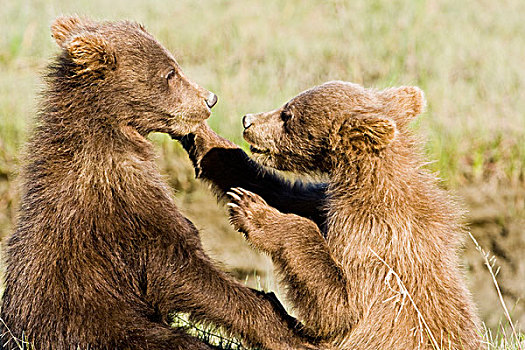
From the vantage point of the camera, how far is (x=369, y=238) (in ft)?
17.3

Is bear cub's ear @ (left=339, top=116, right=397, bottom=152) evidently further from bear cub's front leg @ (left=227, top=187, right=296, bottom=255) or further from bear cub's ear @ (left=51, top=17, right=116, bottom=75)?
bear cub's ear @ (left=51, top=17, right=116, bottom=75)

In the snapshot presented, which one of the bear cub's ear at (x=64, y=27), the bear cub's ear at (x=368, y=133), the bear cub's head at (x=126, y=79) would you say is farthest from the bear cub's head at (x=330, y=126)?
the bear cub's ear at (x=64, y=27)

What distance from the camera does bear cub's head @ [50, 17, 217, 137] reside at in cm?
510

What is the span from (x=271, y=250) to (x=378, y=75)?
6.96 metres

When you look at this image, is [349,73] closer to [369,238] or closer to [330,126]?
[330,126]

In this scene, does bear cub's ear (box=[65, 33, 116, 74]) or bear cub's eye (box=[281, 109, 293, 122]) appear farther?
bear cub's eye (box=[281, 109, 293, 122])

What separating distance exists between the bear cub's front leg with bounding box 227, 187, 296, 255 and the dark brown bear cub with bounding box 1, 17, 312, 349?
12.4 inches

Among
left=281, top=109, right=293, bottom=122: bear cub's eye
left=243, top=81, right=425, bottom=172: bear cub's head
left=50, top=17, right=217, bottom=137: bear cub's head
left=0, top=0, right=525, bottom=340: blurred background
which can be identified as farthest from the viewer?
left=0, top=0, right=525, bottom=340: blurred background

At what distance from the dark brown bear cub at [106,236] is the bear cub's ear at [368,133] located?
1.23m

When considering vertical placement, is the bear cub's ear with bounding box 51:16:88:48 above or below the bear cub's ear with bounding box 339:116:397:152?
above

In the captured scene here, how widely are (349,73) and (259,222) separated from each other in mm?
6833

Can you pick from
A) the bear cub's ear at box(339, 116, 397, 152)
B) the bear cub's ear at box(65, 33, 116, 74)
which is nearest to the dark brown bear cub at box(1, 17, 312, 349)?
the bear cub's ear at box(65, 33, 116, 74)

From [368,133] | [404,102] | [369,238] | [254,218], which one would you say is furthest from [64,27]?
[369,238]

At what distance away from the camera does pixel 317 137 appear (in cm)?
564
